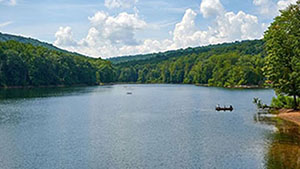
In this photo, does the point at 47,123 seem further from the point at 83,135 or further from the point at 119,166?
the point at 119,166

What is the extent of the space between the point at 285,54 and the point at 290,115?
9.43 m

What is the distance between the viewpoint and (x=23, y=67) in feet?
484

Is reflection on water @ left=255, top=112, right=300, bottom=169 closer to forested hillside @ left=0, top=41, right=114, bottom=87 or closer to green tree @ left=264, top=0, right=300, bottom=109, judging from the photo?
green tree @ left=264, top=0, right=300, bottom=109

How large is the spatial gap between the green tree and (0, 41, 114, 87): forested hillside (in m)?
113

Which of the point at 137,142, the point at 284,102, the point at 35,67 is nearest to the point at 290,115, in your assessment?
the point at 284,102

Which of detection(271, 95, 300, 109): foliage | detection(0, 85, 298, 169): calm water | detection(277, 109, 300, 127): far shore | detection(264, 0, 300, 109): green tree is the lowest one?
detection(0, 85, 298, 169): calm water

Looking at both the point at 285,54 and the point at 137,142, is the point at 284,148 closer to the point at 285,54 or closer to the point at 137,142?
the point at 137,142

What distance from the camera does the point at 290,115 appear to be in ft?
169

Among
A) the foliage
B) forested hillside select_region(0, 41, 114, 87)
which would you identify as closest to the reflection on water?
the foliage

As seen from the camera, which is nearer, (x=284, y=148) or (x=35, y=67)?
(x=284, y=148)

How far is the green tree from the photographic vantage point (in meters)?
50.8

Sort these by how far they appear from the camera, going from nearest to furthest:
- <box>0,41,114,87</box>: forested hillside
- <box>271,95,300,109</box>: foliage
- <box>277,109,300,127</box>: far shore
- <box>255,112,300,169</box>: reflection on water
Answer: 1. <box>255,112,300,169</box>: reflection on water
2. <box>277,109,300,127</box>: far shore
3. <box>271,95,300,109</box>: foliage
4. <box>0,41,114,87</box>: forested hillside

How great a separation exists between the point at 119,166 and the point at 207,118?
1142 inches

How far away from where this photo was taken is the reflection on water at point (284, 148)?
27.5m
